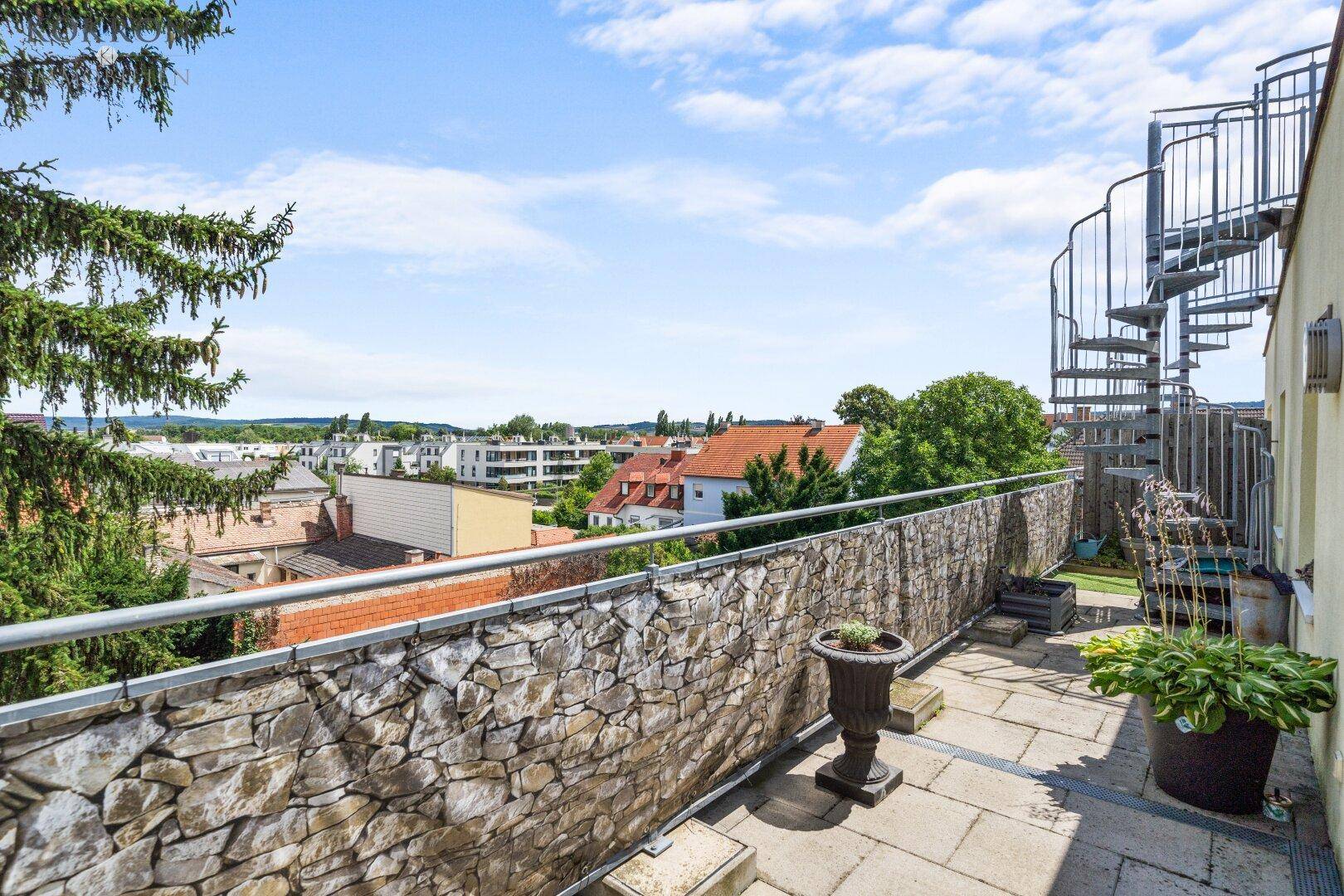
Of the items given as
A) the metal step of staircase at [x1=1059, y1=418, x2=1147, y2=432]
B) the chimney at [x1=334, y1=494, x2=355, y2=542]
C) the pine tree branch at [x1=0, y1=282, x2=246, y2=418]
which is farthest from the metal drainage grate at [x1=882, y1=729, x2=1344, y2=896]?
the chimney at [x1=334, y1=494, x2=355, y2=542]

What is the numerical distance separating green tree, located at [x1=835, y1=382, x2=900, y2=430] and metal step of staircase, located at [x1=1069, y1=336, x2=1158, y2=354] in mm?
36618

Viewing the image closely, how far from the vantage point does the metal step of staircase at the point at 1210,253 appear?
18.4 feet

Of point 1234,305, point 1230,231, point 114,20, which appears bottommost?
point 1234,305

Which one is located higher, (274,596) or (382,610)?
(274,596)

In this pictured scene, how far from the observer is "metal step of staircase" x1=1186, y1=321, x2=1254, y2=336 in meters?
7.52

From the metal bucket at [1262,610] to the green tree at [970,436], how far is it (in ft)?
24.8

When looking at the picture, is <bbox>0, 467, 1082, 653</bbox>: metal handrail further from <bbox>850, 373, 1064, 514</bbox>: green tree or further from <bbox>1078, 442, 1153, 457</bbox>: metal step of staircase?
<bbox>850, 373, 1064, 514</bbox>: green tree

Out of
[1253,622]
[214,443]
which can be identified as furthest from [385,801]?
[214,443]

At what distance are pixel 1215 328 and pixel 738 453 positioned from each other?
21600 millimetres

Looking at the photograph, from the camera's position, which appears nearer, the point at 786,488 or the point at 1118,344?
the point at 1118,344

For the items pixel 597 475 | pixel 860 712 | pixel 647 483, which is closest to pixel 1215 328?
pixel 860 712

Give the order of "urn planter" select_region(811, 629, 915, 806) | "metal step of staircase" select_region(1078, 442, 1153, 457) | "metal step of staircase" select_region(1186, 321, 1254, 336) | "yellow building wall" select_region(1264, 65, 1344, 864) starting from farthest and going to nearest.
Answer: "metal step of staircase" select_region(1186, 321, 1254, 336) → "metal step of staircase" select_region(1078, 442, 1153, 457) → "urn planter" select_region(811, 629, 915, 806) → "yellow building wall" select_region(1264, 65, 1344, 864)

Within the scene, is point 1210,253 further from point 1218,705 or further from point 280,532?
point 280,532

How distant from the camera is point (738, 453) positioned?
2917 cm
